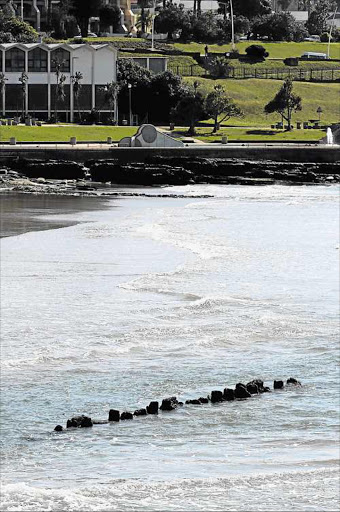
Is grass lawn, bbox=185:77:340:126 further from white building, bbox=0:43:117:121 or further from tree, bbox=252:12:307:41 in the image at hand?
tree, bbox=252:12:307:41

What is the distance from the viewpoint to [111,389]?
25219 millimetres

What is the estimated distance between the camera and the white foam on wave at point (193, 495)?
18578 millimetres

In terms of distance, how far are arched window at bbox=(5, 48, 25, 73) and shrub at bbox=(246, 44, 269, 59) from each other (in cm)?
3711

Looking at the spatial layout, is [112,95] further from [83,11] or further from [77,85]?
[83,11]

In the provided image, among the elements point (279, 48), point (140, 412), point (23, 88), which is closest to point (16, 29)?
point (23, 88)

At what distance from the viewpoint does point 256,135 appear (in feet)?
351

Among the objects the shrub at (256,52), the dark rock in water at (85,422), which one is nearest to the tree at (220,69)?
the shrub at (256,52)

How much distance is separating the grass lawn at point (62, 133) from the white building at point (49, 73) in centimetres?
1162

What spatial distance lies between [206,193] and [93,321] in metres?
46.6

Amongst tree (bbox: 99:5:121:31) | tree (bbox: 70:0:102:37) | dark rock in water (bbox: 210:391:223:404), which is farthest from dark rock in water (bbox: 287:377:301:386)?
tree (bbox: 99:5:121:31)

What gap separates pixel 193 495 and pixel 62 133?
84.1 meters

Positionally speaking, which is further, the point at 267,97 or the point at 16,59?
the point at 267,97

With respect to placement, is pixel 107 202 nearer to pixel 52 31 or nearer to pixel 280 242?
pixel 280 242

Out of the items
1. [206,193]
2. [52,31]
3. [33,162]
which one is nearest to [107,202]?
[206,193]
